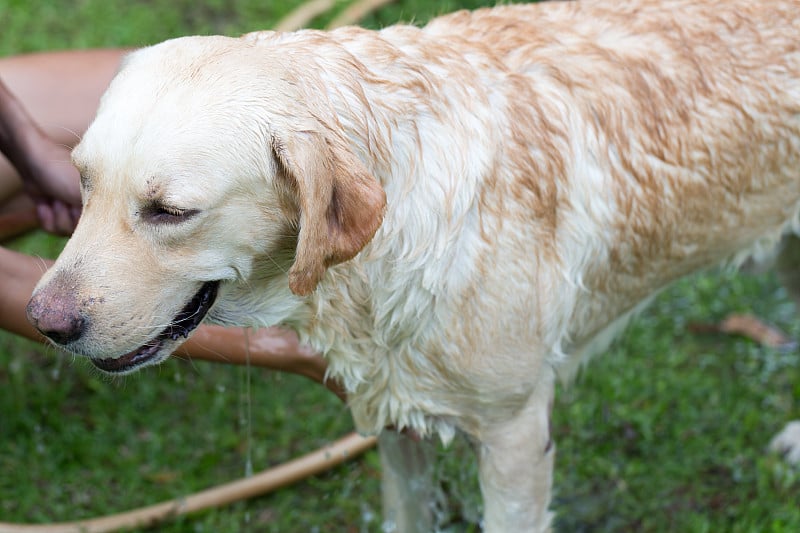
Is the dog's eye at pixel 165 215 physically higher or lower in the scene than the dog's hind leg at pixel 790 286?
higher

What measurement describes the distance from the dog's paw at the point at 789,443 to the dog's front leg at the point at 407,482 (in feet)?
5.50

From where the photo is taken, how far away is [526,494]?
319 centimetres

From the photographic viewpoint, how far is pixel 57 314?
7.77 ft

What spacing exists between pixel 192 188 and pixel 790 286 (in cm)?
303

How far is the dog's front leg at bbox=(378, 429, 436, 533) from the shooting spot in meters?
3.58

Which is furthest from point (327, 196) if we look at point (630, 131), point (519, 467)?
point (519, 467)

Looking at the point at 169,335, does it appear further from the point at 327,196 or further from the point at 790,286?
the point at 790,286

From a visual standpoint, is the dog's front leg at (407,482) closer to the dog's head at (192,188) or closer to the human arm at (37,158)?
the dog's head at (192,188)

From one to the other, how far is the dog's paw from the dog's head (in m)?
2.88

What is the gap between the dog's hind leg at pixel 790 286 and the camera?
403cm

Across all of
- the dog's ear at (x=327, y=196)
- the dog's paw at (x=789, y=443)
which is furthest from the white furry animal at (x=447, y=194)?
the dog's paw at (x=789, y=443)

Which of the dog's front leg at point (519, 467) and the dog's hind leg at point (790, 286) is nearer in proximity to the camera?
the dog's front leg at point (519, 467)

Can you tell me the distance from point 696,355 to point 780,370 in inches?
16.1

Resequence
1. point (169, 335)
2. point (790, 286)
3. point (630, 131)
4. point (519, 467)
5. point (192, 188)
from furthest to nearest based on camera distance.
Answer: point (790, 286), point (519, 467), point (630, 131), point (169, 335), point (192, 188)
